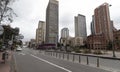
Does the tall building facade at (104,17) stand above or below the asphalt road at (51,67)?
above

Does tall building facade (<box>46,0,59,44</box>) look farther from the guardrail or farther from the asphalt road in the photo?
the asphalt road

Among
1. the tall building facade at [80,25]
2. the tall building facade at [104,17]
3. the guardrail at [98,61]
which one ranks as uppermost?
the tall building facade at [80,25]

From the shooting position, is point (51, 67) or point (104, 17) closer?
point (51, 67)

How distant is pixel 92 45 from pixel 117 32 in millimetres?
20984

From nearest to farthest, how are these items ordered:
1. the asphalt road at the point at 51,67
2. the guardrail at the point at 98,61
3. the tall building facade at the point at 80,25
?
the asphalt road at the point at 51,67
the guardrail at the point at 98,61
the tall building facade at the point at 80,25

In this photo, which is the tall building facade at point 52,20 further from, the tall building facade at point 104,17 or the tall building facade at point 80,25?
the tall building facade at point 80,25

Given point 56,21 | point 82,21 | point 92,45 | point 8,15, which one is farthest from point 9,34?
point 82,21

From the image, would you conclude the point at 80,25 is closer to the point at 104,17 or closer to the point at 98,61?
the point at 104,17

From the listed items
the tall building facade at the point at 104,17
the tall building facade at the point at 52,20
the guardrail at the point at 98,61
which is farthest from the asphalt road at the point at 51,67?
the tall building facade at the point at 52,20

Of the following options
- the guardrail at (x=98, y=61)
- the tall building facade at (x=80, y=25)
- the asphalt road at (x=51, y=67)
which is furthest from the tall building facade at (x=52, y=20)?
→ the asphalt road at (x=51, y=67)

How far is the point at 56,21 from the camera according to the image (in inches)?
4067

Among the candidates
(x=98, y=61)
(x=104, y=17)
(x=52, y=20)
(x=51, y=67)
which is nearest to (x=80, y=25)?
(x=52, y=20)

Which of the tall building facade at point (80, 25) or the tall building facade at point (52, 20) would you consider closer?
the tall building facade at point (52, 20)

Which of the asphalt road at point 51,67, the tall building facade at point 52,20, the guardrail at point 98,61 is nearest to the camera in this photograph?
the asphalt road at point 51,67
